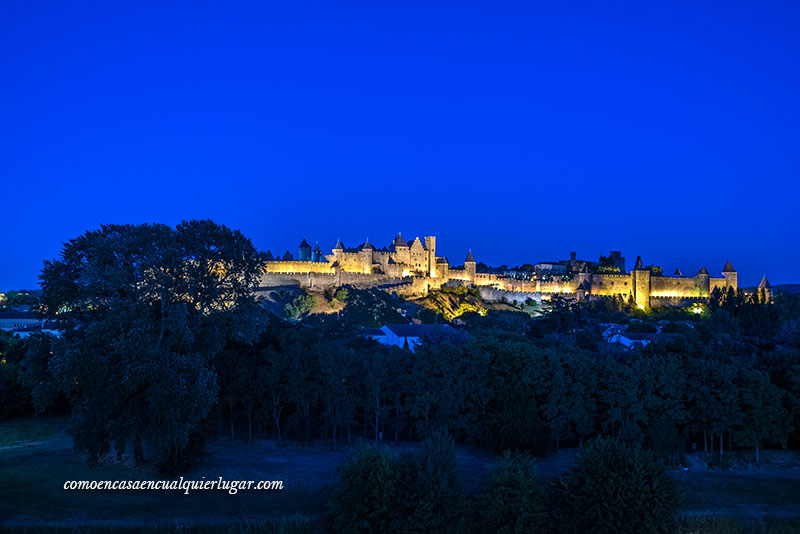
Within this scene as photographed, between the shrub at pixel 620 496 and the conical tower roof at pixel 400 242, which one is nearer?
the shrub at pixel 620 496

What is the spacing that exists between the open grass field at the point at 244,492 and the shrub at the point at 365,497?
53.9 inches

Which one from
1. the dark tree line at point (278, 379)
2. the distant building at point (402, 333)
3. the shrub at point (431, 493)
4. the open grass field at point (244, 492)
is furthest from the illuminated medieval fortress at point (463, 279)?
the shrub at point (431, 493)

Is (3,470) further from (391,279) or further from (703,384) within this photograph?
(391,279)

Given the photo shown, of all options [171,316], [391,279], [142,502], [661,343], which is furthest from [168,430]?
[391,279]

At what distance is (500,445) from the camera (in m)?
29.4

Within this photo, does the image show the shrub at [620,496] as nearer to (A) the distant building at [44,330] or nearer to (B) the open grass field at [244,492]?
(B) the open grass field at [244,492]

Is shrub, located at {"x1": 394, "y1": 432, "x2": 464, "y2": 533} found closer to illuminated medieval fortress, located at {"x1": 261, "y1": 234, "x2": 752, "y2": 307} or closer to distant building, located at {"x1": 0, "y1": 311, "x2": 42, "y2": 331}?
distant building, located at {"x1": 0, "y1": 311, "x2": 42, "y2": 331}

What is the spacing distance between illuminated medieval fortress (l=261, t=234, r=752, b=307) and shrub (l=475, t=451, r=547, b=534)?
77278 mm

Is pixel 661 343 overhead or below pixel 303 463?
overhead

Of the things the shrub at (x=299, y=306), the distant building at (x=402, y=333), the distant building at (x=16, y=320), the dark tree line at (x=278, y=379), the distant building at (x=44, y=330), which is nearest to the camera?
the dark tree line at (x=278, y=379)

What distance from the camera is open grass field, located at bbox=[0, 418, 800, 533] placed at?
21.0 metres

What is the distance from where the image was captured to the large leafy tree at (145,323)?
23000 mm

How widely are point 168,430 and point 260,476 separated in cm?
457

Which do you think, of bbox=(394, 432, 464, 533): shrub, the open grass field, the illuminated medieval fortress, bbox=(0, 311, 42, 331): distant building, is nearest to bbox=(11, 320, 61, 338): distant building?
the open grass field
